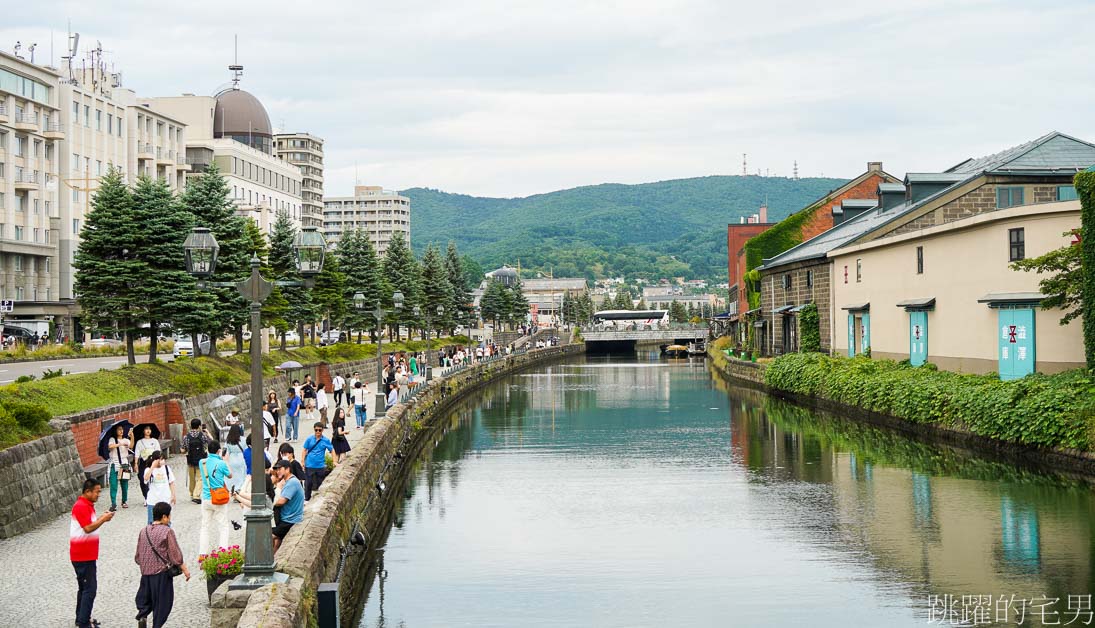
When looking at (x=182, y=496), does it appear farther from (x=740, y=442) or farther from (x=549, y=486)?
(x=740, y=442)

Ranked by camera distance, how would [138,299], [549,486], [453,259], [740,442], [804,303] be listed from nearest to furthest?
[549,486], [138,299], [740,442], [804,303], [453,259]

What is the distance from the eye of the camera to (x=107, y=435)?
81.3 ft

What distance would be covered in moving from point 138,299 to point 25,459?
57.9 feet

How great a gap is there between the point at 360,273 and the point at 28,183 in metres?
26.9

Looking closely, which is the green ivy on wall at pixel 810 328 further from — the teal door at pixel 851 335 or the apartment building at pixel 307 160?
the apartment building at pixel 307 160

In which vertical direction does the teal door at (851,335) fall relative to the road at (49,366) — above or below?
above

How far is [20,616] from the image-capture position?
13.7 metres

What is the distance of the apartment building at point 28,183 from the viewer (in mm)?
78062

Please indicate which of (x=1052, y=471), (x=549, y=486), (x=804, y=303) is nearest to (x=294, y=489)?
(x=549, y=486)

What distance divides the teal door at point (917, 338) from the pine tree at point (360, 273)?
39527 mm

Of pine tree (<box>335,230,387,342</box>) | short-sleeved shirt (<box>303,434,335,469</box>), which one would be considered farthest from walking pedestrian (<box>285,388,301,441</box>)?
pine tree (<box>335,230,387,342</box>)

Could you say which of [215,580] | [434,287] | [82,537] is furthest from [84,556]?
[434,287]

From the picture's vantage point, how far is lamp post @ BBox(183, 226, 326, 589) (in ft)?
43.2

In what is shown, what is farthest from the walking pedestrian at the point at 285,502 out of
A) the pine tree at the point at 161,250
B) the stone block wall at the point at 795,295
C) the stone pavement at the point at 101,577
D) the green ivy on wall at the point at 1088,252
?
the stone block wall at the point at 795,295
